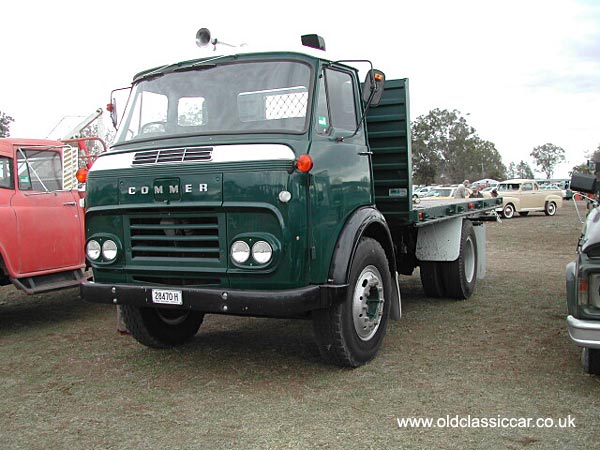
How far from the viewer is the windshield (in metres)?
5.04

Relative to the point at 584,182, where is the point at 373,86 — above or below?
above

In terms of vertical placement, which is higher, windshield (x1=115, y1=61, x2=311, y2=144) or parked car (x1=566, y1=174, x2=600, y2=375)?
windshield (x1=115, y1=61, x2=311, y2=144)

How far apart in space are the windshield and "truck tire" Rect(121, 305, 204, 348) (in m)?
1.60

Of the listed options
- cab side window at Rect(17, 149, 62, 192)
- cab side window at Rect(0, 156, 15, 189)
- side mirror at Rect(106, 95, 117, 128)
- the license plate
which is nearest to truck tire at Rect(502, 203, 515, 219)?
cab side window at Rect(17, 149, 62, 192)

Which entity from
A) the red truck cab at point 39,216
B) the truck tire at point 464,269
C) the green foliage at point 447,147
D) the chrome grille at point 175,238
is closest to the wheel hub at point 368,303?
the chrome grille at point 175,238

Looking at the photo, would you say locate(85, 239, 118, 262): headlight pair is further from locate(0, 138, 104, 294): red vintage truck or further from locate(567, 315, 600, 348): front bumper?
locate(567, 315, 600, 348): front bumper

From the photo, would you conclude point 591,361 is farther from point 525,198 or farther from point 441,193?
point 525,198

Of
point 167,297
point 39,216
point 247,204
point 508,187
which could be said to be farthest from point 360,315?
point 508,187

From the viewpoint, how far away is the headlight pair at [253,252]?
4.56 m

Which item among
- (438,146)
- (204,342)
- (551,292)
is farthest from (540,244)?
(438,146)

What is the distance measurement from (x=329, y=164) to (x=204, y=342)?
8.11ft

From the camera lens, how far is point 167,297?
4.82m

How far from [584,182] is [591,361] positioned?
1703mm

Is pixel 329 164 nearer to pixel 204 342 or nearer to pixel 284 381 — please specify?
pixel 284 381
